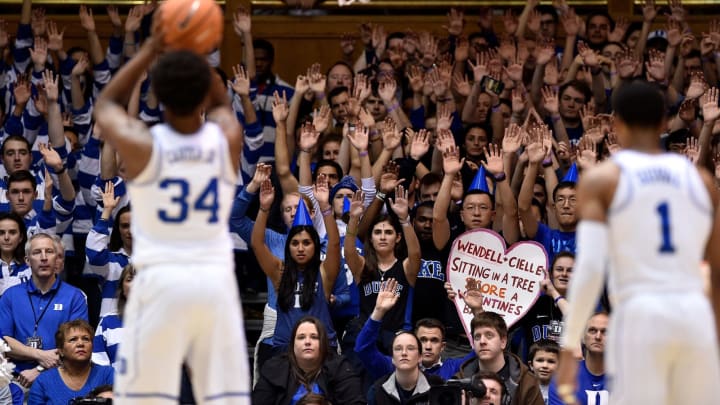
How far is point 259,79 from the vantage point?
1284cm

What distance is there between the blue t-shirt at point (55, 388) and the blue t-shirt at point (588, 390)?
2906mm

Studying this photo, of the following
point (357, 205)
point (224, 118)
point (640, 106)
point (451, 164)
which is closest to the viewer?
point (640, 106)

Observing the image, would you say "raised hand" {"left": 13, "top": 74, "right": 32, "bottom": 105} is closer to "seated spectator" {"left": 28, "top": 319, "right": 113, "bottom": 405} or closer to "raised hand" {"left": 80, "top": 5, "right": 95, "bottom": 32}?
"raised hand" {"left": 80, "top": 5, "right": 95, "bottom": 32}

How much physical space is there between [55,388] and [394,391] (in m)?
2.22

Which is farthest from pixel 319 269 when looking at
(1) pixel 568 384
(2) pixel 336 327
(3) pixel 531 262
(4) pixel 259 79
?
(1) pixel 568 384

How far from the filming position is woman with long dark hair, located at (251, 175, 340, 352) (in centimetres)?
978

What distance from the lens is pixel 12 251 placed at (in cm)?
1064

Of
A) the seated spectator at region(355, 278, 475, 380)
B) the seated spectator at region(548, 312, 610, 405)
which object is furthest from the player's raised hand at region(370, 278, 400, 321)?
the seated spectator at region(548, 312, 610, 405)

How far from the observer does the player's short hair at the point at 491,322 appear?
9.25 meters

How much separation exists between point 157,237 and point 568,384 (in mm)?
1761

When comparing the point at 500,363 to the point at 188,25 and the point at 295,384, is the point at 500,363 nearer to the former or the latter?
the point at 295,384

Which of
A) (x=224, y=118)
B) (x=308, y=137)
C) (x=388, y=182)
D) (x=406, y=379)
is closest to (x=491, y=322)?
(x=406, y=379)

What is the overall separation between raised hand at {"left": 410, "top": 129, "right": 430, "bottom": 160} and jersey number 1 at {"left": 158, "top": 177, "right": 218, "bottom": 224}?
5.60 metres

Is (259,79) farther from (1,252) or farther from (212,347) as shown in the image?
(212,347)
